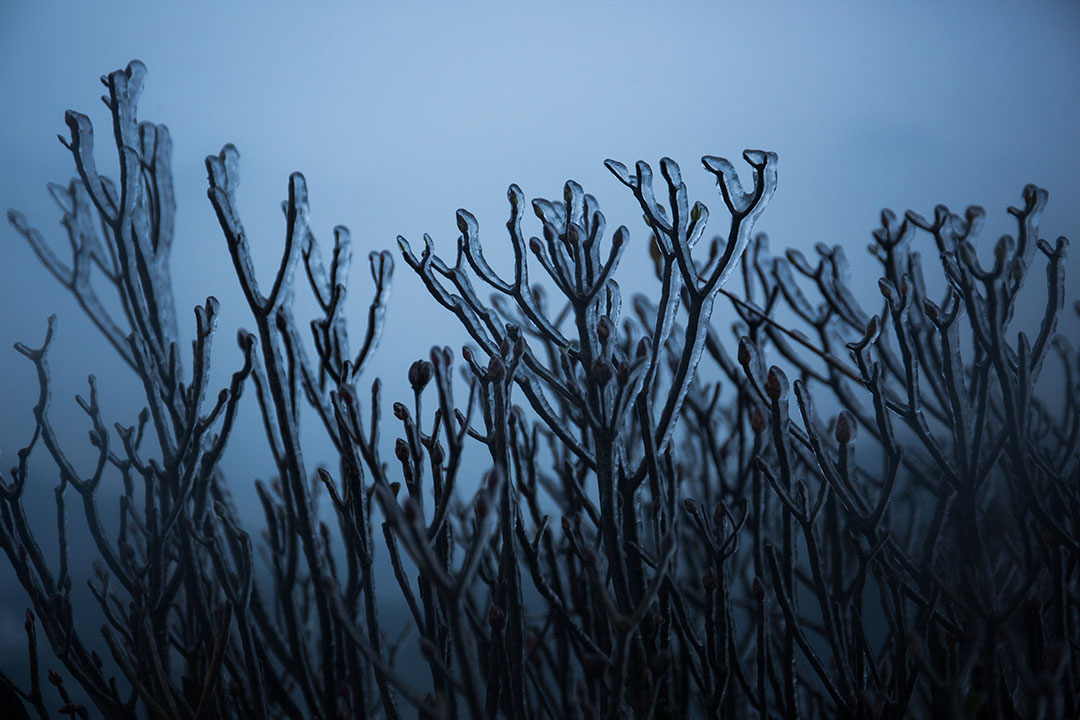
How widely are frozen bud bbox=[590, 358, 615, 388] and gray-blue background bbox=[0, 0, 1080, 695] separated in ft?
1.93

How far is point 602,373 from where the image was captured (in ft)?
2.17

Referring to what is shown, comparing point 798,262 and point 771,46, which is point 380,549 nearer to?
point 798,262

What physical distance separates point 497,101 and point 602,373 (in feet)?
2.44

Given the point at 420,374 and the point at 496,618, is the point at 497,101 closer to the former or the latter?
the point at 420,374

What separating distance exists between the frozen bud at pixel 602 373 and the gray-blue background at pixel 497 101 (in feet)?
1.93

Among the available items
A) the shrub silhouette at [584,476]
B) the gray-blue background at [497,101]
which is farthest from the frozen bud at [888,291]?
the gray-blue background at [497,101]

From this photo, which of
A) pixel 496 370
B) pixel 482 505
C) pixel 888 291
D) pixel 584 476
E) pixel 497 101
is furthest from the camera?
pixel 497 101

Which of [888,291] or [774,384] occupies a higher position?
[888,291]

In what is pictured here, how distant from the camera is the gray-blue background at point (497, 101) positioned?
1211 millimetres

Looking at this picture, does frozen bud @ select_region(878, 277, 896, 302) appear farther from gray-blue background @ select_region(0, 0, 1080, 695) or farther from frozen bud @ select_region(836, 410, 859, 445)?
gray-blue background @ select_region(0, 0, 1080, 695)

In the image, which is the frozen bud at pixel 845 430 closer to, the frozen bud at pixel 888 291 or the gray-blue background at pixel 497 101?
the frozen bud at pixel 888 291

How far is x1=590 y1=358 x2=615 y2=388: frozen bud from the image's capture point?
66cm

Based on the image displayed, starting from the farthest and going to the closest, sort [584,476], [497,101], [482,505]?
[497,101] → [584,476] → [482,505]

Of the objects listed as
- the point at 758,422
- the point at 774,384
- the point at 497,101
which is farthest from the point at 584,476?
the point at 497,101
